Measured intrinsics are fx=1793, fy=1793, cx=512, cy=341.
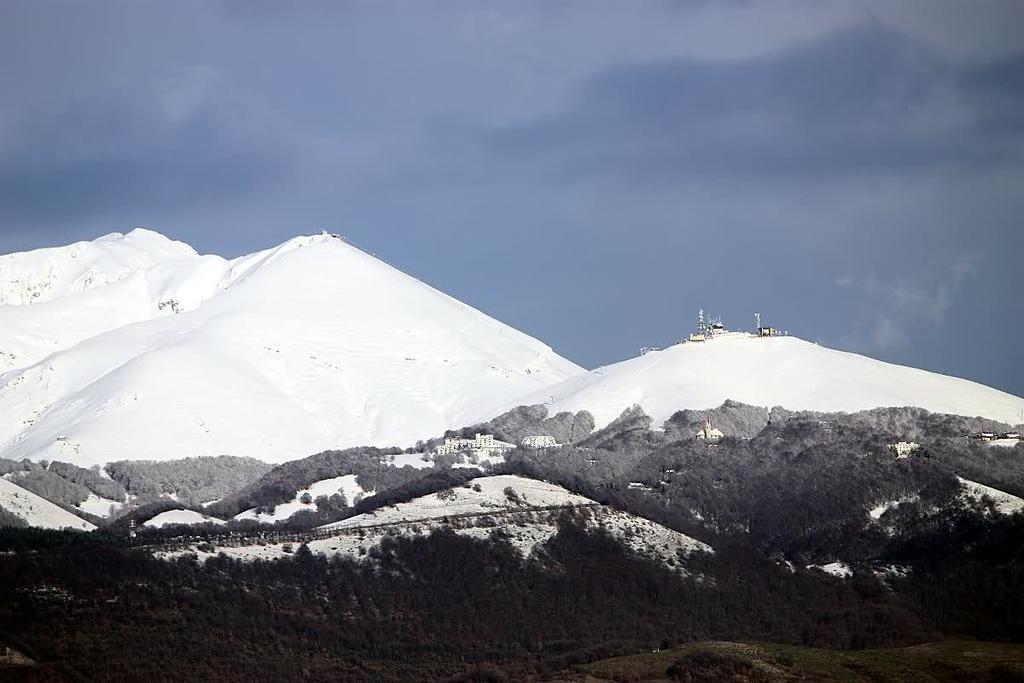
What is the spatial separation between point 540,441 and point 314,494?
1053 inches

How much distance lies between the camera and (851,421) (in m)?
148

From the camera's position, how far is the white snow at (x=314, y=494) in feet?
431

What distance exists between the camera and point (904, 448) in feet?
447

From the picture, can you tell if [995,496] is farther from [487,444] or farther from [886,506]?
[487,444]

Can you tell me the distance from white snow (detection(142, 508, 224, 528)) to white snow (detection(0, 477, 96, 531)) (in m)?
4.82

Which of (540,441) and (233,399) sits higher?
(233,399)

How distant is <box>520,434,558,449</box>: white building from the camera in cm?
15650

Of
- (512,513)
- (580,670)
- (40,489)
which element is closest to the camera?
(580,670)

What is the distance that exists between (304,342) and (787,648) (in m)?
119

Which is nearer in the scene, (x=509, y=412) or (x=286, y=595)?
(x=286, y=595)

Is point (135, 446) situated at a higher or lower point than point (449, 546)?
higher

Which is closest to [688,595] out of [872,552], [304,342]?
[872,552]

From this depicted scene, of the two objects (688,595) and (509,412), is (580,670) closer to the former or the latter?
(688,595)

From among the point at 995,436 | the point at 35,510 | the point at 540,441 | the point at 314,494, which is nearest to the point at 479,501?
the point at 314,494
